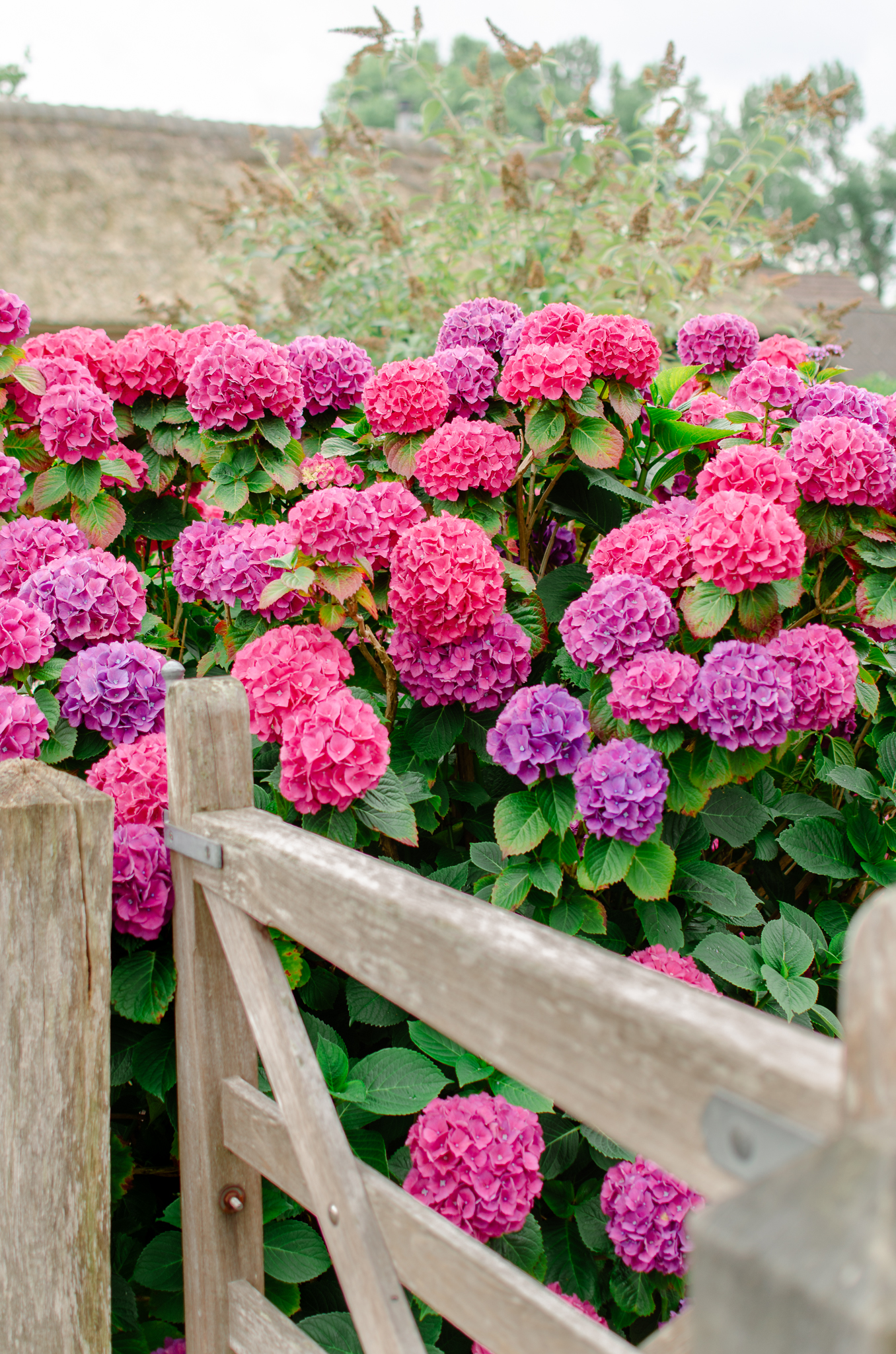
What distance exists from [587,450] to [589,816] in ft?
1.83

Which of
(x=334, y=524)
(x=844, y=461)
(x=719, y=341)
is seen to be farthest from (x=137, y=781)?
(x=719, y=341)

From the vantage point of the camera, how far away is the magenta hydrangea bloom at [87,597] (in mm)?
1306

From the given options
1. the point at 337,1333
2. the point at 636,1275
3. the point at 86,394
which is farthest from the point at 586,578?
the point at 337,1333

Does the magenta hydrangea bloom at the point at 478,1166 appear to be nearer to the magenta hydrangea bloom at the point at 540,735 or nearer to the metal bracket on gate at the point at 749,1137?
the magenta hydrangea bloom at the point at 540,735

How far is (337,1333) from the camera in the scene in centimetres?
111

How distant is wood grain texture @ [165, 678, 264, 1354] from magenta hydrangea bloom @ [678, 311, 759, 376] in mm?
1170

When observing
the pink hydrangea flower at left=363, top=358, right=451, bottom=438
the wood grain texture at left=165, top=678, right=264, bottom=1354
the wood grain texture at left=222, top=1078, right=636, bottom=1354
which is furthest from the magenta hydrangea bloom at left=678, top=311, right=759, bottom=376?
the wood grain texture at left=222, top=1078, right=636, bottom=1354

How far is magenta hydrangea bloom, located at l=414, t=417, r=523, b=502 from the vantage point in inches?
55.6

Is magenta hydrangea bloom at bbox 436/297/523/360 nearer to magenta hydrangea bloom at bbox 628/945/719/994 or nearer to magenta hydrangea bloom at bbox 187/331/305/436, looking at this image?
magenta hydrangea bloom at bbox 187/331/305/436

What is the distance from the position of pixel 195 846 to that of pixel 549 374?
31.8 inches

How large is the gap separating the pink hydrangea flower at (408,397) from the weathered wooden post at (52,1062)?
76cm

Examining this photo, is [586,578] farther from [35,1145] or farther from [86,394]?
[35,1145]

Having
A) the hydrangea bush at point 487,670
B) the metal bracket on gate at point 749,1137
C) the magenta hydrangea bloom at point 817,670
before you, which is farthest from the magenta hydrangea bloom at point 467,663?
the metal bracket on gate at point 749,1137

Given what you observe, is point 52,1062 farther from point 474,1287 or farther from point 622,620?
point 622,620
